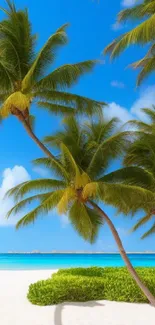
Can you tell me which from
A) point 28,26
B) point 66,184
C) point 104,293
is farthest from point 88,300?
point 28,26

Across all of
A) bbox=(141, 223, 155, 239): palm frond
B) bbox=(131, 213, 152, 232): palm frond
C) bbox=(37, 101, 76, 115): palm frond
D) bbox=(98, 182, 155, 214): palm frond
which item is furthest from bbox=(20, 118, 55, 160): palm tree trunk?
bbox=(141, 223, 155, 239): palm frond

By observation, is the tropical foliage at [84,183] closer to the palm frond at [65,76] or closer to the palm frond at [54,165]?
the palm frond at [54,165]

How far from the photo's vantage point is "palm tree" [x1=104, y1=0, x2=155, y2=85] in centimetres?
978

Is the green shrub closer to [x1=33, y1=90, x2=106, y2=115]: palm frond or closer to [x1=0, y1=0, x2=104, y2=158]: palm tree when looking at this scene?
[x1=0, y1=0, x2=104, y2=158]: palm tree

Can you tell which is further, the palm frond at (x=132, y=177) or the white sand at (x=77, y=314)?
the palm frond at (x=132, y=177)

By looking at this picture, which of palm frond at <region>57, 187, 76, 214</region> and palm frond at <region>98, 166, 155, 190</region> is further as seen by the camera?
palm frond at <region>98, 166, 155, 190</region>

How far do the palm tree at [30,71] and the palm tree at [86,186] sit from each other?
2.54 feet

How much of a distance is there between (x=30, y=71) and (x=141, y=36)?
3395mm

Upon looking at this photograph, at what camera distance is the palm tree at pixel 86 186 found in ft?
37.0

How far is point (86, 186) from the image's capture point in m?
10.9

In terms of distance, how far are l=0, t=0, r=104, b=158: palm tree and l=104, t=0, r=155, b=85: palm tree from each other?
61.3 inches

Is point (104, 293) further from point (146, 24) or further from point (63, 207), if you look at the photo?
point (146, 24)

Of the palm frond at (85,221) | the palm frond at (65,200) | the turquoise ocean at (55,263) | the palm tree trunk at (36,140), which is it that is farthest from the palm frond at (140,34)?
the turquoise ocean at (55,263)

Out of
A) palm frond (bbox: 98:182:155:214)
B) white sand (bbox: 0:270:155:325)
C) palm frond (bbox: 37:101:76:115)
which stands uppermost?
palm frond (bbox: 37:101:76:115)
